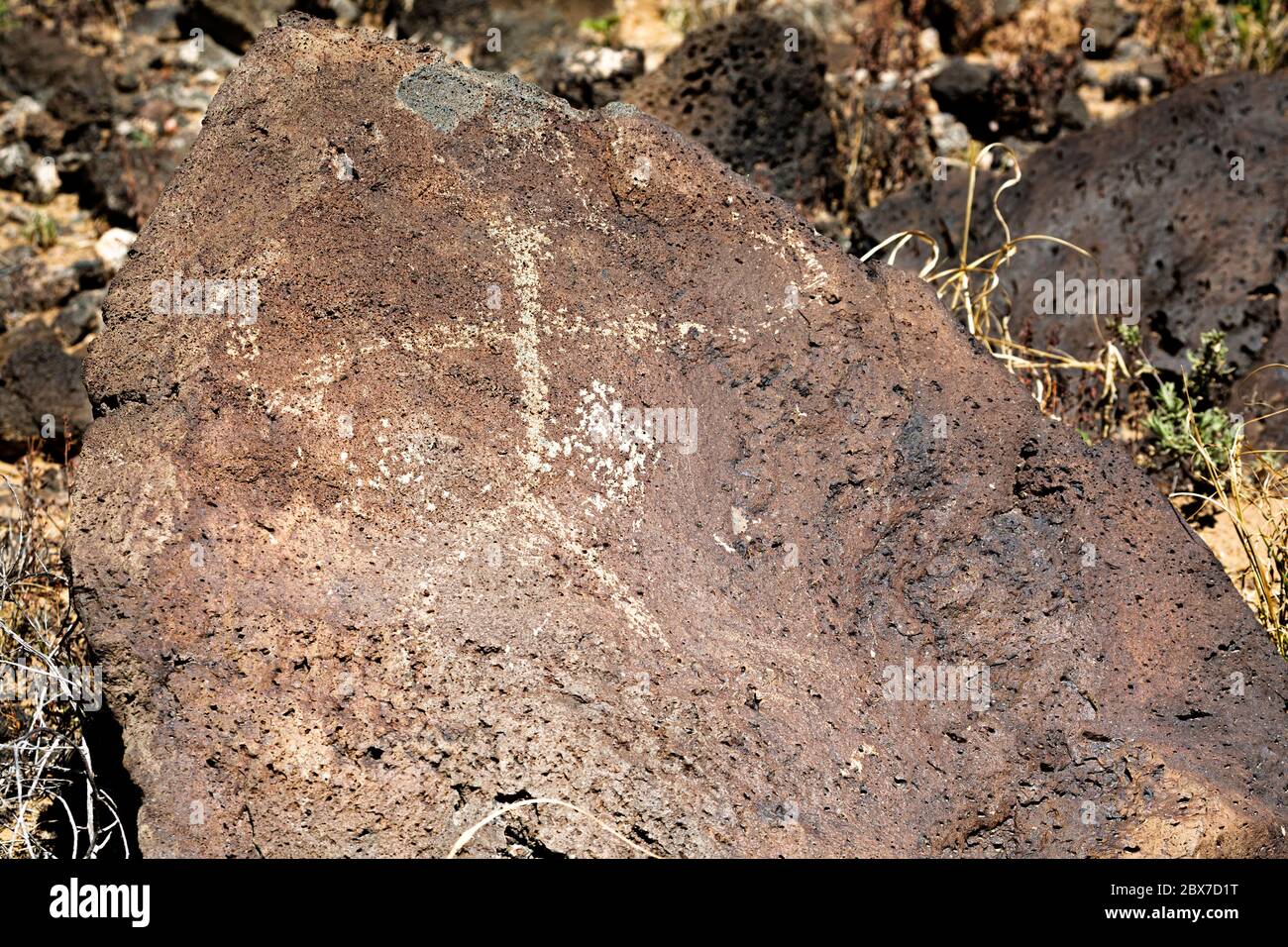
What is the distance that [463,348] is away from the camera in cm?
282

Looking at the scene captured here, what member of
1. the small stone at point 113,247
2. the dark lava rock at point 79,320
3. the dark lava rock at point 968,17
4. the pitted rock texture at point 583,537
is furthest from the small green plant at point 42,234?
the dark lava rock at point 968,17

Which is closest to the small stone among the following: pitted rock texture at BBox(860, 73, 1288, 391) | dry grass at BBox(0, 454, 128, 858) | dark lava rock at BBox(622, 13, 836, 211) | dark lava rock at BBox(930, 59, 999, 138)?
dry grass at BBox(0, 454, 128, 858)

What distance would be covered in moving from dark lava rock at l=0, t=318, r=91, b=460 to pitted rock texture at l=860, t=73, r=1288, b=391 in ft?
9.43

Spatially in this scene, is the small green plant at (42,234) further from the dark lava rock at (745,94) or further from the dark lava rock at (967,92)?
the dark lava rock at (967,92)

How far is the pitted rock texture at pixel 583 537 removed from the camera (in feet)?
8.19

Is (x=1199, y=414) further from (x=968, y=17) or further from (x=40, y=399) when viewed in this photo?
(x=40, y=399)

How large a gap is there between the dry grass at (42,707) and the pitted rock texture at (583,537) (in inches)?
22.8

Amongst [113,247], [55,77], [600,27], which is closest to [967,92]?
[600,27]

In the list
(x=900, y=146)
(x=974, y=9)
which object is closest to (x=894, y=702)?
(x=900, y=146)

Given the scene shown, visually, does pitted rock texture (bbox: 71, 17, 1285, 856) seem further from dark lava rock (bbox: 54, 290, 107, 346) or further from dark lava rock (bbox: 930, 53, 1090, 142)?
dark lava rock (bbox: 930, 53, 1090, 142)

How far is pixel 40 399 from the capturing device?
16.0 ft

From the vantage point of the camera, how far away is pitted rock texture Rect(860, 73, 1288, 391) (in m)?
4.66
